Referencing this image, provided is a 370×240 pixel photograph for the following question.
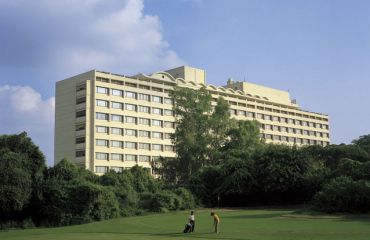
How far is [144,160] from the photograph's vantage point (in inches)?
4673

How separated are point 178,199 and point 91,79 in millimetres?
58227

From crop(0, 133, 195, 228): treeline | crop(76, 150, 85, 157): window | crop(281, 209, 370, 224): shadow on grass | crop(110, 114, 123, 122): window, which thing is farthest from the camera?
crop(110, 114, 123, 122): window

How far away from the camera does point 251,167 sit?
6806 centimetres

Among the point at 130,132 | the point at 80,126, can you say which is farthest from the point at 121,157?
the point at 80,126

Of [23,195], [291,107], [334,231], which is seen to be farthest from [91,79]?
[334,231]

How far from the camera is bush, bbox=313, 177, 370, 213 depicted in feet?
162

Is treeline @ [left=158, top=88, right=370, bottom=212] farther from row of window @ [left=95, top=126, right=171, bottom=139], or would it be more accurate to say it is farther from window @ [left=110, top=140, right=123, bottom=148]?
row of window @ [left=95, top=126, right=171, bottom=139]

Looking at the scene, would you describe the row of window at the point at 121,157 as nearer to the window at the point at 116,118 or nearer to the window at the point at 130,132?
the window at the point at 130,132

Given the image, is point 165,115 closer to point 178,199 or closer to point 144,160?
point 144,160

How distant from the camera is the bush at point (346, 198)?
49281 mm

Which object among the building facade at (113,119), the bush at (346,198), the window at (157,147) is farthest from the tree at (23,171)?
the window at (157,147)

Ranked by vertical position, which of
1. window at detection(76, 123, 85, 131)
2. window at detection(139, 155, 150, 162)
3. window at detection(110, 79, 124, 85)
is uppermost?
window at detection(110, 79, 124, 85)

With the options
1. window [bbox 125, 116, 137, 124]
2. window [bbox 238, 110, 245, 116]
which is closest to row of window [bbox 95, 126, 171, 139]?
window [bbox 125, 116, 137, 124]

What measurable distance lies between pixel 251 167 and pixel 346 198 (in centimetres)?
1952
